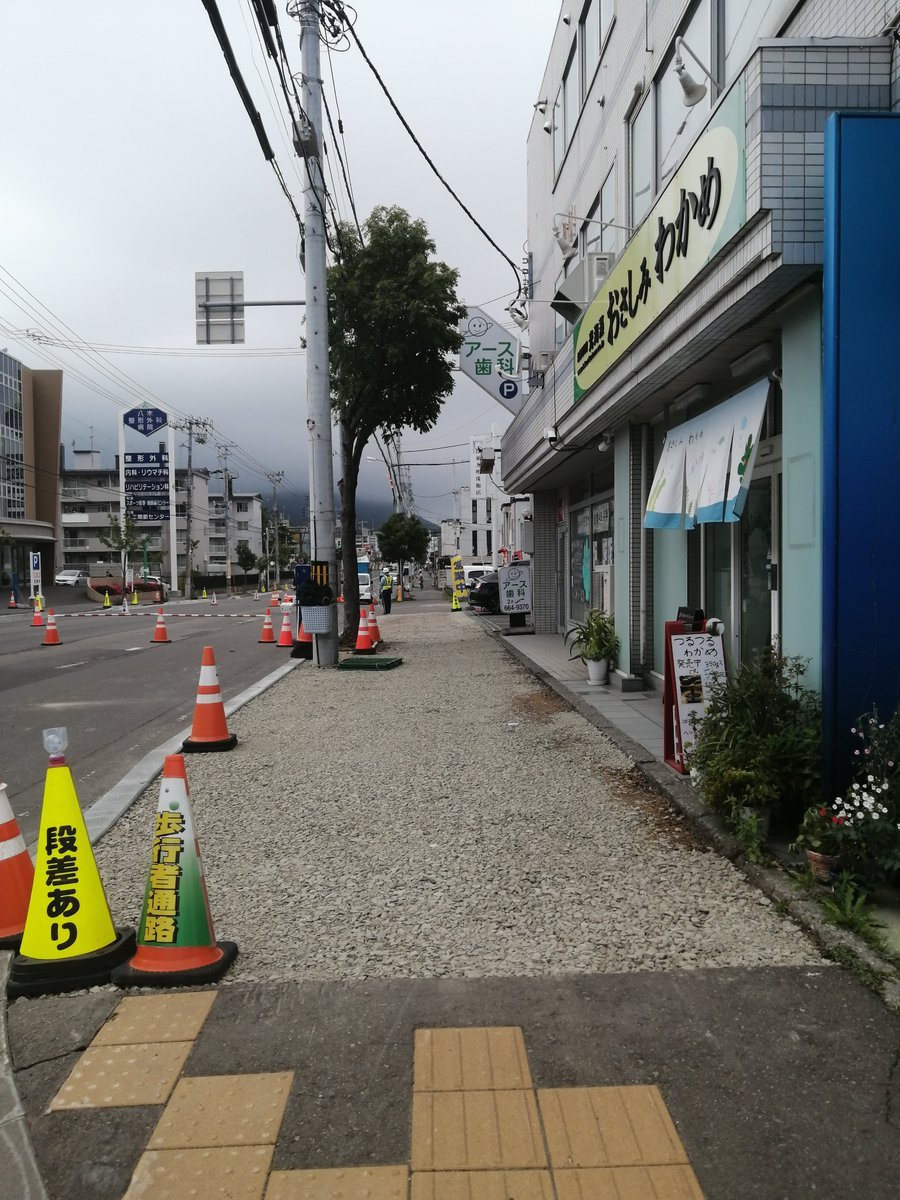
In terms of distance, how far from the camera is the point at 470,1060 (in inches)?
119

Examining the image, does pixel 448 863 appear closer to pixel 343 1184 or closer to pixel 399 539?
pixel 343 1184

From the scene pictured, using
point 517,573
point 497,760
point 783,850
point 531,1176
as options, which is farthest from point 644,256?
point 517,573

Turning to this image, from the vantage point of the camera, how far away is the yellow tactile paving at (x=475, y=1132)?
253 centimetres

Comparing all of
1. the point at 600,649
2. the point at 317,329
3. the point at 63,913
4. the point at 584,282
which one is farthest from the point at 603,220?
the point at 63,913

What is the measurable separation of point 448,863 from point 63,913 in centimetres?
208

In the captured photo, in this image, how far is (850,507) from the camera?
4535 mm

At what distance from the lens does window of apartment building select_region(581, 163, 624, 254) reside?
1169 cm

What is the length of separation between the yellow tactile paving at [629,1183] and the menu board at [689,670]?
12.9 feet

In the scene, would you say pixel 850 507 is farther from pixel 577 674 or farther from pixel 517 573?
pixel 517 573

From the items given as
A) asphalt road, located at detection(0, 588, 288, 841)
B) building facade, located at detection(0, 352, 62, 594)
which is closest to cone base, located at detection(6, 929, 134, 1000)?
asphalt road, located at detection(0, 588, 288, 841)

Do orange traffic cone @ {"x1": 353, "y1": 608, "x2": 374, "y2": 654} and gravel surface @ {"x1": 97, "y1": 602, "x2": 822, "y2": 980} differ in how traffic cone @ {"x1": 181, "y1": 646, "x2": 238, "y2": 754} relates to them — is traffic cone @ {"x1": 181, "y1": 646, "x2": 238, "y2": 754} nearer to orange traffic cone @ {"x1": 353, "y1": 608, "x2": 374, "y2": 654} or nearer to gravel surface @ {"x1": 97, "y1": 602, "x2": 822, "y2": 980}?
gravel surface @ {"x1": 97, "y1": 602, "x2": 822, "y2": 980}

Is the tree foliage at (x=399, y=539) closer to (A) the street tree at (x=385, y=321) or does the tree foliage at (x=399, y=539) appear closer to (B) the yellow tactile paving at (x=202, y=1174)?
(A) the street tree at (x=385, y=321)

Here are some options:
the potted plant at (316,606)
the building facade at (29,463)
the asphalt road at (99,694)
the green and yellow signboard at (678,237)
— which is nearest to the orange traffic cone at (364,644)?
the asphalt road at (99,694)

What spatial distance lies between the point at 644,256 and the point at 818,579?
154 inches
